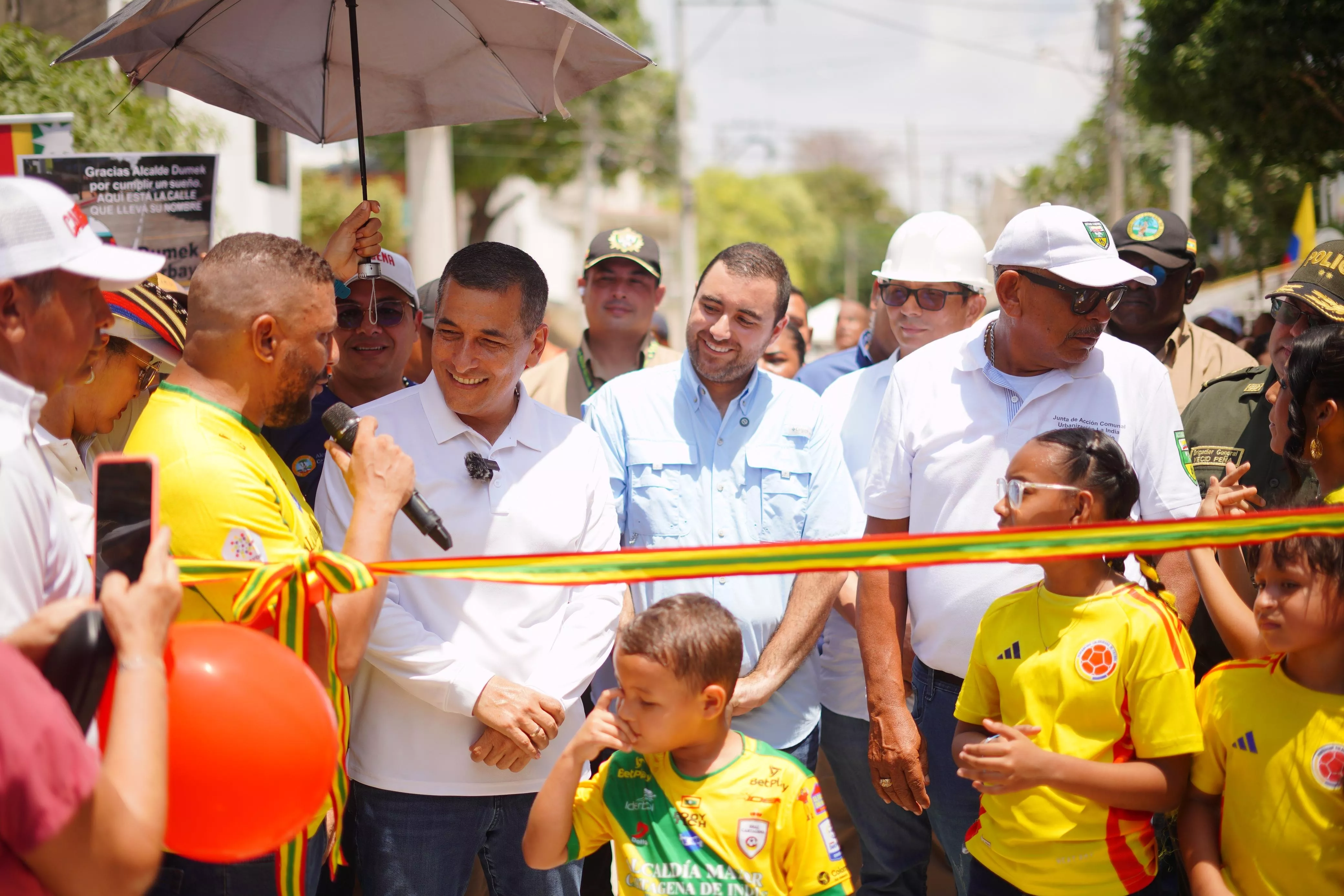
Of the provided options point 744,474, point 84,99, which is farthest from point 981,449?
point 84,99

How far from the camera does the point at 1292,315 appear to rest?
3.98 m

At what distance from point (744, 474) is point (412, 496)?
1421 mm

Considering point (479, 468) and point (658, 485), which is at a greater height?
point (479, 468)

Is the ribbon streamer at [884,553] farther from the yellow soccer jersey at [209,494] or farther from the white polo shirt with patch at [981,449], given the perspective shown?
the white polo shirt with patch at [981,449]

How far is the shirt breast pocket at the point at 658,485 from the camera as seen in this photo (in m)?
3.85

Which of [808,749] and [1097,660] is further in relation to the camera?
[808,749]

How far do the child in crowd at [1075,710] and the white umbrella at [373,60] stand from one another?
7.22 feet

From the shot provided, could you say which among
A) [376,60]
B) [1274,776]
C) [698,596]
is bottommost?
[1274,776]

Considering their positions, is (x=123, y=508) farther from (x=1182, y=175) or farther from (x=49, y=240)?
(x=1182, y=175)

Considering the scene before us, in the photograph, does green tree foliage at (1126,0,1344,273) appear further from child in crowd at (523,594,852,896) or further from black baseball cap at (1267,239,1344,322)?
child in crowd at (523,594,852,896)

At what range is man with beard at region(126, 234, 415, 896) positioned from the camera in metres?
2.62

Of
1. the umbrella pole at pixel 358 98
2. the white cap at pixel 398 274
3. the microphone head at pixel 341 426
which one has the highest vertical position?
the umbrella pole at pixel 358 98

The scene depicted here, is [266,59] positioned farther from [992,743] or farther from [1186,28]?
Result: [1186,28]

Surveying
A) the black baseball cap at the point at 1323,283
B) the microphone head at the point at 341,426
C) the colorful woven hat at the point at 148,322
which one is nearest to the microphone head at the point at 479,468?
the microphone head at the point at 341,426
